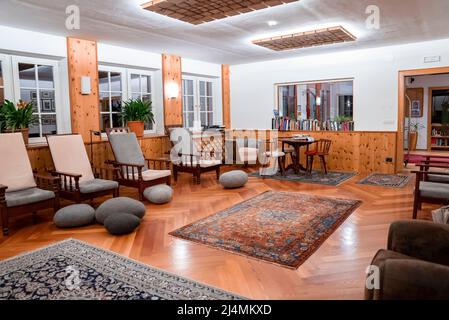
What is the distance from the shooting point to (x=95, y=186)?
452 centimetres

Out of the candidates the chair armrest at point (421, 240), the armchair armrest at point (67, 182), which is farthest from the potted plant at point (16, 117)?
the chair armrest at point (421, 240)

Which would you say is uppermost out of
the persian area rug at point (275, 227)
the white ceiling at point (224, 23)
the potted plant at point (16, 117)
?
the white ceiling at point (224, 23)

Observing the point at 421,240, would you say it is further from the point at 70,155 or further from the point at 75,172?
the point at 70,155

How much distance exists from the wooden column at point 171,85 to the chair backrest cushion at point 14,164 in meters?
3.15

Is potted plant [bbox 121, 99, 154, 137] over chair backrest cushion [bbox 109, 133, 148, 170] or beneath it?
over

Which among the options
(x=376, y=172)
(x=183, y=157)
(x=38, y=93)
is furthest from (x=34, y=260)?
(x=376, y=172)

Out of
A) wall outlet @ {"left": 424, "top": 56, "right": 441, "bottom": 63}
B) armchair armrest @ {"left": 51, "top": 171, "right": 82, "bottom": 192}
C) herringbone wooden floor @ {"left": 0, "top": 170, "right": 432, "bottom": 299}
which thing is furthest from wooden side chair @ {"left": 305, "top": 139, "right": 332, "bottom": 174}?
armchair armrest @ {"left": 51, "top": 171, "right": 82, "bottom": 192}

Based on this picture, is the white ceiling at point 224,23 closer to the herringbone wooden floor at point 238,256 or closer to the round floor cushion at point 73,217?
the round floor cushion at point 73,217

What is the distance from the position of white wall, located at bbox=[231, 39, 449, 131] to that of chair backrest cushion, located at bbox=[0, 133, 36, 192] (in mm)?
A: 5499

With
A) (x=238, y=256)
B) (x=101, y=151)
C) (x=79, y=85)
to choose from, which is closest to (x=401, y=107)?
(x=238, y=256)

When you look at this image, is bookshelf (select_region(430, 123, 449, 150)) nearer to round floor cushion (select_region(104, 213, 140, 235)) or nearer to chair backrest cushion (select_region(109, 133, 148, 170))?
chair backrest cushion (select_region(109, 133, 148, 170))

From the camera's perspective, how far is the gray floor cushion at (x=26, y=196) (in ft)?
12.4

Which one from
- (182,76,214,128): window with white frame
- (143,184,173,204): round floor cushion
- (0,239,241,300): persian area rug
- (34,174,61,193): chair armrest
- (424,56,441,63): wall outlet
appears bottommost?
(0,239,241,300): persian area rug

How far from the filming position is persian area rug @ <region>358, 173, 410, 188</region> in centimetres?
586
